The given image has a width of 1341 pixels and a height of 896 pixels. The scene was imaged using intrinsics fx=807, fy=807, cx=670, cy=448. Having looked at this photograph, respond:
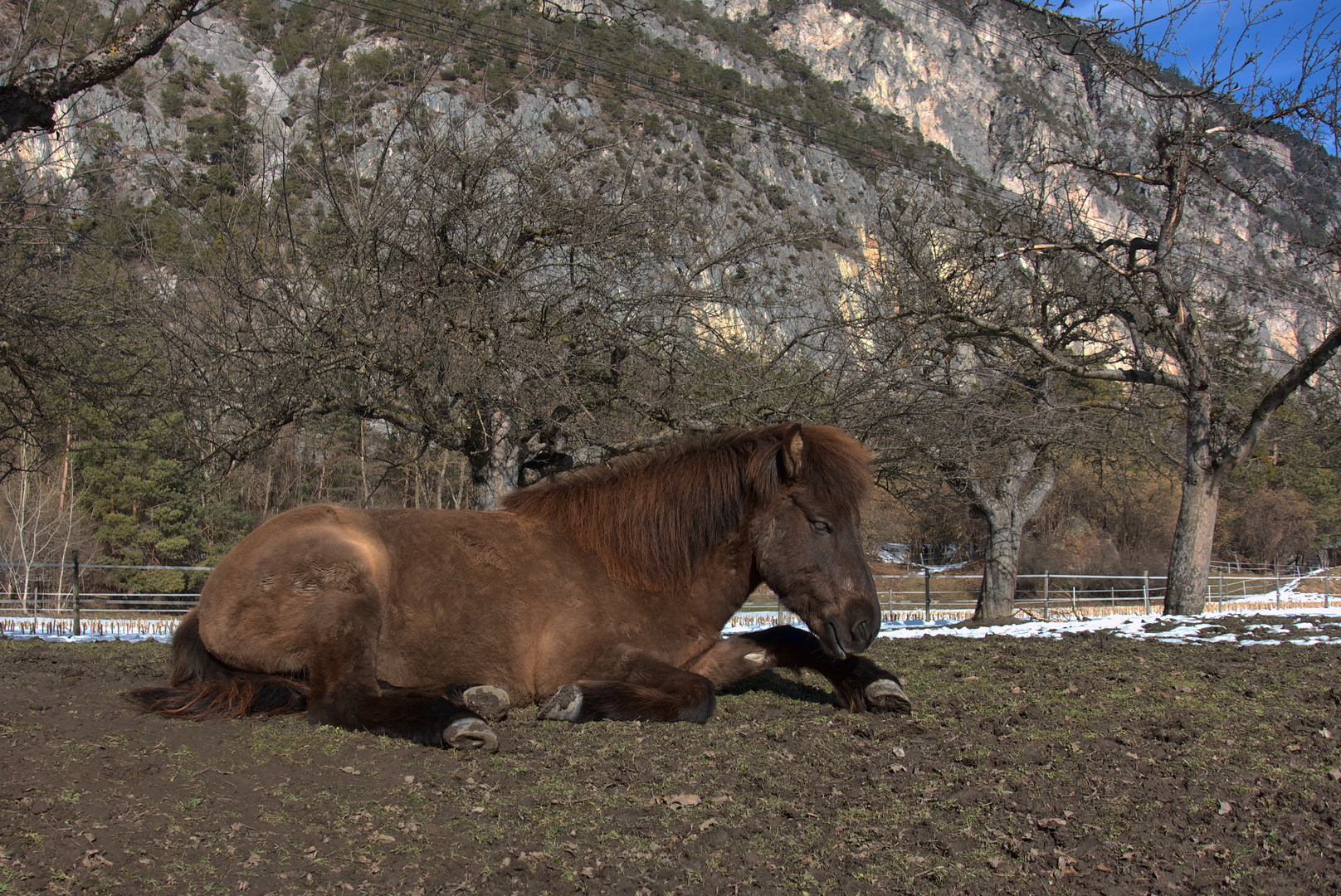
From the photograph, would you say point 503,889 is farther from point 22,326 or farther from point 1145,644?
point 22,326

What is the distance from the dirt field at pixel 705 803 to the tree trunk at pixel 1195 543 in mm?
7496

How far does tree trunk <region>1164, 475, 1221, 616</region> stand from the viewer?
36.7 ft

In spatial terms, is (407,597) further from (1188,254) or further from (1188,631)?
(1188,254)

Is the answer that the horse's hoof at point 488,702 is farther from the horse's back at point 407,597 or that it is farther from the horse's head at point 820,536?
the horse's head at point 820,536

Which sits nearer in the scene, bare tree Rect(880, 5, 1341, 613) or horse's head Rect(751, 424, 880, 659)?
horse's head Rect(751, 424, 880, 659)

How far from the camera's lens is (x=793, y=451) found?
180 inches

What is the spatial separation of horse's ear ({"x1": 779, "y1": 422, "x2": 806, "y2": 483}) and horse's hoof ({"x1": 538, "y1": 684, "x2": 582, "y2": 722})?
1662mm

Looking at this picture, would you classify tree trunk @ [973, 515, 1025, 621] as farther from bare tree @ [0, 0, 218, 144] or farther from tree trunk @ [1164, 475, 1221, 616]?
bare tree @ [0, 0, 218, 144]

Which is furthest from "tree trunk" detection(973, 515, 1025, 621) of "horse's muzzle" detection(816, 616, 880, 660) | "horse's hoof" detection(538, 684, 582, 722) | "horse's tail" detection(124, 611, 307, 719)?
"horse's tail" detection(124, 611, 307, 719)

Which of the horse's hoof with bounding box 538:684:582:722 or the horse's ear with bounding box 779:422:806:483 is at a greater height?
the horse's ear with bounding box 779:422:806:483

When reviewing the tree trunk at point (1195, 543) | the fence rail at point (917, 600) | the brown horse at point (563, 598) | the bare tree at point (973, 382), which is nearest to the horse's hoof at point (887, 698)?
the brown horse at point (563, 598)

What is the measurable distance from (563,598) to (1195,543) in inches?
406

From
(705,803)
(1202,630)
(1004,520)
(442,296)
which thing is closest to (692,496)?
(705,803)

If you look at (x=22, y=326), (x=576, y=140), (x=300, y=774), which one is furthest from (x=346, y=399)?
(x=300, y=774)
